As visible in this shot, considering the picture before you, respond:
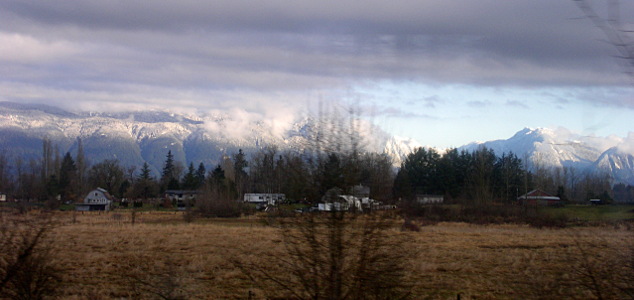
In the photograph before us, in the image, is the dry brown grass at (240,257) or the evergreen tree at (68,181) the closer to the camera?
the dry brown grass at (240,257)

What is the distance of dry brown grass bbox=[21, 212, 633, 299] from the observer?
11632mm

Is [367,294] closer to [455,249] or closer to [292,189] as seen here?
[292,189]

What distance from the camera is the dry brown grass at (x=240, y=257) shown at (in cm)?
1163

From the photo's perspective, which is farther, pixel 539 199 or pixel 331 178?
pixel 539 199

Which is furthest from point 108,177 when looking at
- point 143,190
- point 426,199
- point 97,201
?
point 426,199

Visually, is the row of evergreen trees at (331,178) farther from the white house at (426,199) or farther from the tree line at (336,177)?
the white house at (426,199)

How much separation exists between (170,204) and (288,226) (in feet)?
273

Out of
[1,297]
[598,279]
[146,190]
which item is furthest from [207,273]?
[146,190]

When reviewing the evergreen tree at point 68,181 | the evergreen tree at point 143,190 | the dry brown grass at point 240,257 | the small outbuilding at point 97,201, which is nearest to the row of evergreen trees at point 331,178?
the evergreen tree at point 68,181

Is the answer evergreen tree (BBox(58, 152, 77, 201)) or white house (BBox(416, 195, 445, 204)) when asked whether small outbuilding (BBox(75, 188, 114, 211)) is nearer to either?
evergreen tree (BBox(58, 152, 77, 201))

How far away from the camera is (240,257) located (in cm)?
2312

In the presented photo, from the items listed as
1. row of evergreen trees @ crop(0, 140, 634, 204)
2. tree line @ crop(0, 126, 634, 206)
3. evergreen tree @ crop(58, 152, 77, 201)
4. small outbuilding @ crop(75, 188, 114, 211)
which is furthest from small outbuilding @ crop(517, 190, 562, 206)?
small outbuilding @ crop(75, 188, 114, 211)

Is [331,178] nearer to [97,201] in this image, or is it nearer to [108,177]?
[97,201]

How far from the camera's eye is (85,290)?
15.5 metres
